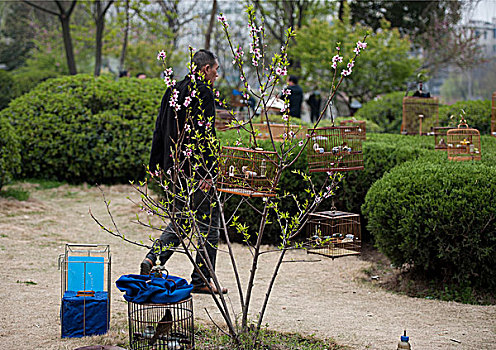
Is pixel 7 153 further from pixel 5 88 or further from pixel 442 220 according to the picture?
pixel 5 88

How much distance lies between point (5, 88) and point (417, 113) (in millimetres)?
13353

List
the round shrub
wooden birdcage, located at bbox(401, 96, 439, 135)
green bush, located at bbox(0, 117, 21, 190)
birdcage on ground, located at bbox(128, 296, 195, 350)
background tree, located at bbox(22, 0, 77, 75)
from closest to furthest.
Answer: birdcage on ground, located at bbox(128, 296, 195, 350) < green bush, located at bbox(0, 117, 21, 190) < wooden birdcage, located at bbox(401, 96, 439, 135) < the round shrub < background tree, located at bbox(22, 0, 77, 75)

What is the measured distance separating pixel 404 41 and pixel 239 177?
1464 cm

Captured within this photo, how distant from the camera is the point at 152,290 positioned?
3.53 m

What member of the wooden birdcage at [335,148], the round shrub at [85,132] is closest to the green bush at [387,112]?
the round shrub at [85,132]

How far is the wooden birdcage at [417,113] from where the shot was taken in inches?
366

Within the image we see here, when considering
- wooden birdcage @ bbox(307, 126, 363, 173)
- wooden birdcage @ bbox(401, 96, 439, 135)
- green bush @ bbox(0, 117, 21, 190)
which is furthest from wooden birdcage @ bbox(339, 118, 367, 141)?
green bush @ bbox(0, 117, 21, 190)

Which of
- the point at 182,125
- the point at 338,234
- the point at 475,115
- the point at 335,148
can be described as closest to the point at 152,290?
the point at 182,125

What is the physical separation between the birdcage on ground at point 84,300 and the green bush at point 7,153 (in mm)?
4892

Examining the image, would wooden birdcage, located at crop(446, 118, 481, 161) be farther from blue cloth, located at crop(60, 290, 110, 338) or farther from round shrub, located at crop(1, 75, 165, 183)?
round shrub, located at crop(1, 75, 165, 183)

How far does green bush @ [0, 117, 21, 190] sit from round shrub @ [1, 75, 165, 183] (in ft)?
5.62

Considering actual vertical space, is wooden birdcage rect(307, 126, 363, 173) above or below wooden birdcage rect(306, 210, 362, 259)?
above

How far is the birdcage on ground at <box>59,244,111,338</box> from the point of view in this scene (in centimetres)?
396

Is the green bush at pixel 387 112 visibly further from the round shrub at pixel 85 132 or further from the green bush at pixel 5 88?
the green bush at pixel 5 88
